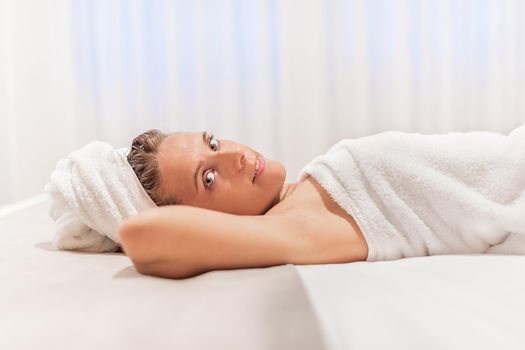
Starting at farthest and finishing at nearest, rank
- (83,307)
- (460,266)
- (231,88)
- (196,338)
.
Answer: (231,88) → (460,266) → (83,307) → (196,338)

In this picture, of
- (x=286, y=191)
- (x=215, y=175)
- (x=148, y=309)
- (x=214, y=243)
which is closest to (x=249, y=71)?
(x=286, y=191)

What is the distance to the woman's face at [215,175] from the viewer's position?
1.14 metres

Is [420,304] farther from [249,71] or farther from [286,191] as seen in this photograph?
[249,71]

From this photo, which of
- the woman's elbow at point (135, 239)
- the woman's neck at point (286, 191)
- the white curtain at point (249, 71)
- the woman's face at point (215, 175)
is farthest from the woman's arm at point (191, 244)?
the white curtain at point (249, 71)

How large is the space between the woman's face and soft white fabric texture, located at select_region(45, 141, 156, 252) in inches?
2.7

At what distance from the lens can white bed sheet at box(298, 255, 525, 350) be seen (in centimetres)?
61

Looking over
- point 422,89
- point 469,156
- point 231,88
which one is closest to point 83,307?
point 469,156

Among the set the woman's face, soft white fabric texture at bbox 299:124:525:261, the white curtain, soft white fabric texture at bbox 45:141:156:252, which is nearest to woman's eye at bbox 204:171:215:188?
the woman's face

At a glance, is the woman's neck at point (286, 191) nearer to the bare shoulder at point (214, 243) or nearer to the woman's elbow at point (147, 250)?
the bare shoulder at point (214, 243)

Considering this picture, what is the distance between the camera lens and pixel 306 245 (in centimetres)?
100

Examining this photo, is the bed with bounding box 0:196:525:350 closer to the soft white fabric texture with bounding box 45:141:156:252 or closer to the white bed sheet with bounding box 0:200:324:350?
the white bed sheet with bounding box 0:200:324:350

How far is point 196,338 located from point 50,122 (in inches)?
103

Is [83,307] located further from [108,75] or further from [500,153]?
[108,75]

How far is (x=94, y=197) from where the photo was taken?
111 centimetres
